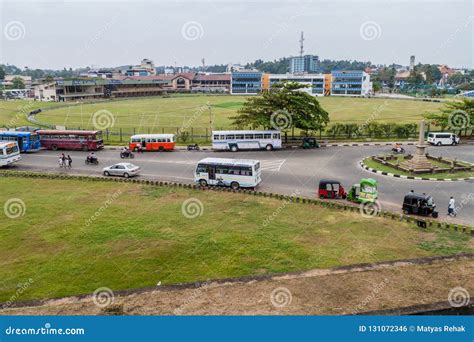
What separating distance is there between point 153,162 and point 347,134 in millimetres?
24159

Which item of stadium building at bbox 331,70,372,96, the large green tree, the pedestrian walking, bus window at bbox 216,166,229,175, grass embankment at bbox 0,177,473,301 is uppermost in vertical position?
stadium building at bbox 331,70,372,96

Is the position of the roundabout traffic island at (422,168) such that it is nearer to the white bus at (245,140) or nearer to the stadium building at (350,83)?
the white bus at (245,140)

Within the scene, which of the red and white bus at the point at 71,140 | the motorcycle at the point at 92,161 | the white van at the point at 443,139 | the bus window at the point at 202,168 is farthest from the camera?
the white van at the point at 443,139

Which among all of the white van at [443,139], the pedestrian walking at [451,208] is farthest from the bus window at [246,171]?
the white van at [443,139]

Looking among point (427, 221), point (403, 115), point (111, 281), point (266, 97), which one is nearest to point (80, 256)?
point (111, 281)

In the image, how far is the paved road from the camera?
25.2 metres

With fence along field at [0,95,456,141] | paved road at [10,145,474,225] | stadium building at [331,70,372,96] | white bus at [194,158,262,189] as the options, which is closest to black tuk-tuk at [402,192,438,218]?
paved road at [10,145,474,225]

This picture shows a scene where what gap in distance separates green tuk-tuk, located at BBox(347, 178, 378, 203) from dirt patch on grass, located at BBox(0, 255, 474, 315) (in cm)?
854

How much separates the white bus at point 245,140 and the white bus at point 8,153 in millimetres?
18427

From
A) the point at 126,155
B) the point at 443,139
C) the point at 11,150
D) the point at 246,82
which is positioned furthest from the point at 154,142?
the point at 246,82

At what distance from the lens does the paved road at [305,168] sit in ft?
82.7

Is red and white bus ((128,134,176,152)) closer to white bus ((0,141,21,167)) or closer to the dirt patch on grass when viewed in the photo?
white bus ((0,141,21,167))

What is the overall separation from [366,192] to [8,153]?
98.2 ft

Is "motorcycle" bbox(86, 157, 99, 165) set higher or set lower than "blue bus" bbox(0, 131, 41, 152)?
lower
